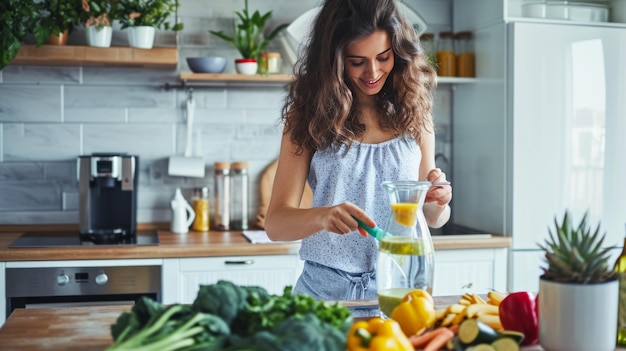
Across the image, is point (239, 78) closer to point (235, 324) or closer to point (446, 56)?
point (446, 56)

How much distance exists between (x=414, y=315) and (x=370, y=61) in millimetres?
734

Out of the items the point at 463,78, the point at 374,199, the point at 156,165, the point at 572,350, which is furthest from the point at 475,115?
the point at 572,350

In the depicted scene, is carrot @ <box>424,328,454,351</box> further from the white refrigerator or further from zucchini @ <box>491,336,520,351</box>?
the white refrigerator

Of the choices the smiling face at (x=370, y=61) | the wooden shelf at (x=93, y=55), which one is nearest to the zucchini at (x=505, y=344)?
the smiling face at (x=370, y=61)

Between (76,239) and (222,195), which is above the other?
(222,195)

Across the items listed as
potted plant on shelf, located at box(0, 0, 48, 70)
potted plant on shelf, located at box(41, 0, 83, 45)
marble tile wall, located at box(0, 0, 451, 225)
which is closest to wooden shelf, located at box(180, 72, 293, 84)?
marble tile wall, located at box(0, 0, 451, 225)

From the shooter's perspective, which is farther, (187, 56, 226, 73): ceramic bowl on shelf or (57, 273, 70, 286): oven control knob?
(187, 56, 226, 73): ceramic bowl on shelf

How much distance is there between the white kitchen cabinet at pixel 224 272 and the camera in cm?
298

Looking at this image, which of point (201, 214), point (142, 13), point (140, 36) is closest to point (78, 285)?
point (201, 214)

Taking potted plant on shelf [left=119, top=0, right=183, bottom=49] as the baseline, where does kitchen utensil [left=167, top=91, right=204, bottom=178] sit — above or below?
below

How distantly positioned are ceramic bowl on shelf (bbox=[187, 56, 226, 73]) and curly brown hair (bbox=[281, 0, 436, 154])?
1.32 meters

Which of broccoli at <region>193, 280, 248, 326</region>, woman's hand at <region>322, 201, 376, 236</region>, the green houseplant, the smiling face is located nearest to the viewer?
broccoli at <region>193, 280, 248, 326</region>

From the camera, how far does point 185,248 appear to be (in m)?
2.97

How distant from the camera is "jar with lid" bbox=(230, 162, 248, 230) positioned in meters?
3.55
